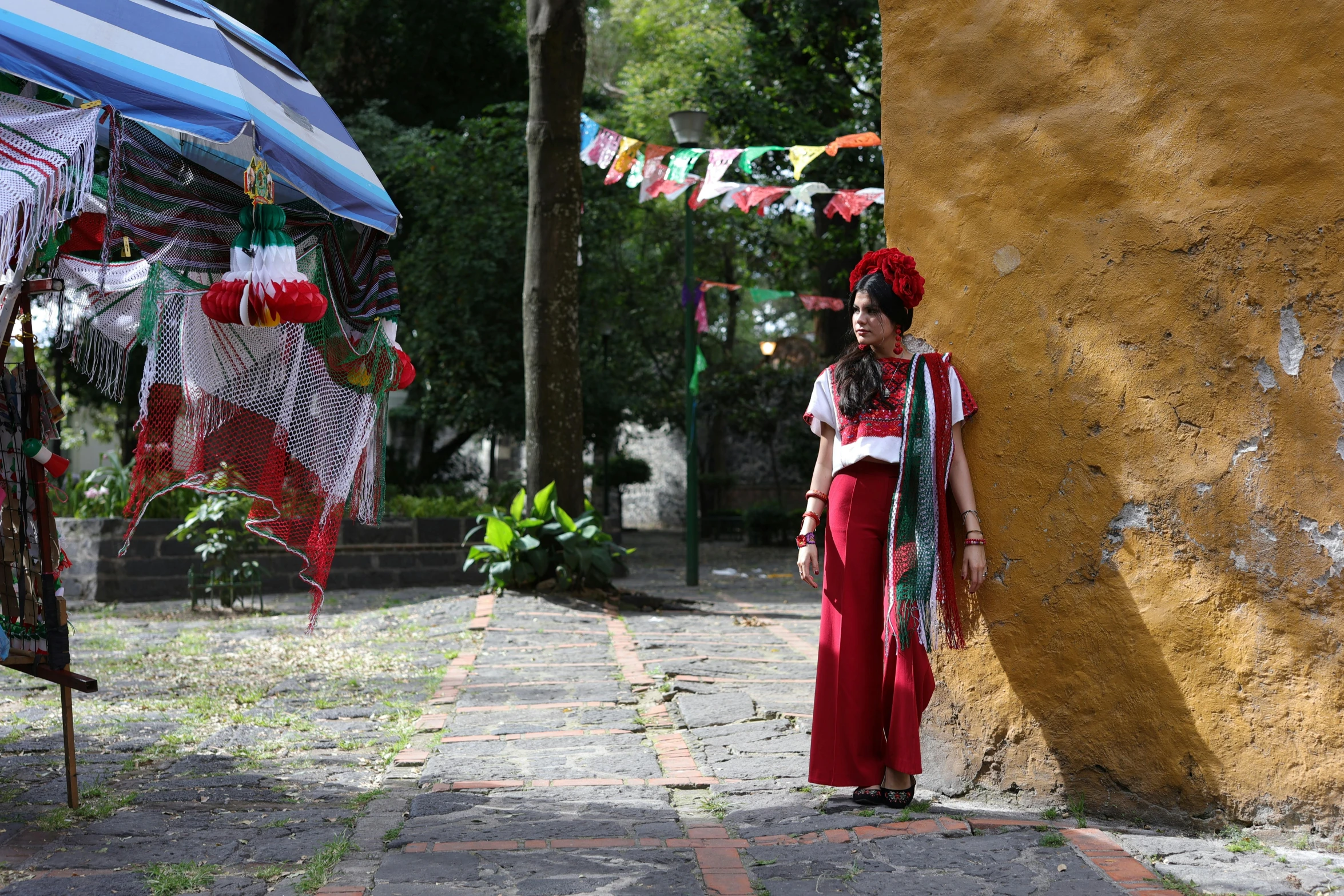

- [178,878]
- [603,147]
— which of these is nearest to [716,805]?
[178,878]

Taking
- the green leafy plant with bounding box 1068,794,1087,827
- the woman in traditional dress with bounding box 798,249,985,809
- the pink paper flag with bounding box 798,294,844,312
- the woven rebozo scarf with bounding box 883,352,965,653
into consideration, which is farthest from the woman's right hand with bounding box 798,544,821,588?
the pink paper flag with bounding box 798,294,844,312

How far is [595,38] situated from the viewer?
85.3 ft

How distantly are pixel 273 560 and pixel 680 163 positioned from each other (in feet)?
17.9

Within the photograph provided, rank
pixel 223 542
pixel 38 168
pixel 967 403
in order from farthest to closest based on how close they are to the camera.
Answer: pixel 223 542 < pixel 967 403 < pixel 38 168

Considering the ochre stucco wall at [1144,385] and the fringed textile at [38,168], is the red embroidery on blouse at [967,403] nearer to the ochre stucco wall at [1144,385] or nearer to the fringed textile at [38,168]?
the ochre stucco wall at [1144,385]

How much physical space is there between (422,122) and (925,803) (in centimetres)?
1578

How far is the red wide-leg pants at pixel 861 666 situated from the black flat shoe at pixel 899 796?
63 mm

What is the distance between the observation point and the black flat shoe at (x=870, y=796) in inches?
143

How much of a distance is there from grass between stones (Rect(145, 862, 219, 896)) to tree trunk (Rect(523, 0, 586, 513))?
6326 millimetres

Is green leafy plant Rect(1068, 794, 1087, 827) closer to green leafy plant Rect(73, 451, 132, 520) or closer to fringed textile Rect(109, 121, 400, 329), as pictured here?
fringed textile Rect(109, 121, 400, 329)

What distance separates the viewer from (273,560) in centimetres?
1141

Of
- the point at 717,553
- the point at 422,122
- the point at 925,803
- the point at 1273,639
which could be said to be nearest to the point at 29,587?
the point at 925,803

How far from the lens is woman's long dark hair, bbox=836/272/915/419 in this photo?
3684 mm

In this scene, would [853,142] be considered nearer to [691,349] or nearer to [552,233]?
[552,233]
